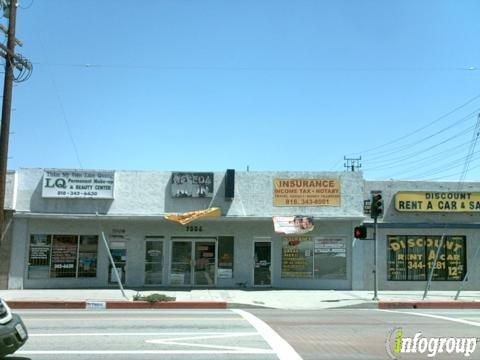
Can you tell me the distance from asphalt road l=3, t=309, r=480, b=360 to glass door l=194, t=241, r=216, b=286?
29.9 ft

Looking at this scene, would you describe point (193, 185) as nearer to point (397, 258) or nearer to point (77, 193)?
point (77, 193)

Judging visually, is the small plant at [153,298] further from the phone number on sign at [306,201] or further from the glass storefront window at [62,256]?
the phone number on sign at [306,201]

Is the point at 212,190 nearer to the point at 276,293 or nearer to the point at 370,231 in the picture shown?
the point at 276,293

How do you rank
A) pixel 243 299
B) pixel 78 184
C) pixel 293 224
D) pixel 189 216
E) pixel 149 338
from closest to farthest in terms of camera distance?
1. pixel 149 338
2. pixel 243 299
3. pixel 189 216
4. pixel 293 224
5. pixel 78 184

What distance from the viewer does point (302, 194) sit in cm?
2591

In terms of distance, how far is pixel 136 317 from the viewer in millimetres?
15516

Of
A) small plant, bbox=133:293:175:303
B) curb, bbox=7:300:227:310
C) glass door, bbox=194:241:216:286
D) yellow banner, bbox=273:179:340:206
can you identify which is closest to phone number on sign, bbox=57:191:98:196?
glass door, bbox=194:241:216:286

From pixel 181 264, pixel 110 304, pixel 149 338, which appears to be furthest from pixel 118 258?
pixel 149 338

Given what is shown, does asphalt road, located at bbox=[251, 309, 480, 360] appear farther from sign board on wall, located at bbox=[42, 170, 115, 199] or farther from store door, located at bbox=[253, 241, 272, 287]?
sign board on wall, located at bbox=[42, 170, 115, 199]

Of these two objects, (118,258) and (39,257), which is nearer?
(39,257)

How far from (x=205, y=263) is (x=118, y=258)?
373 centimetres

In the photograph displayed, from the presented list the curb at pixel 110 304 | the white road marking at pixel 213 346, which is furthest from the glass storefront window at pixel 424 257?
the white road marking at pixel 213 346

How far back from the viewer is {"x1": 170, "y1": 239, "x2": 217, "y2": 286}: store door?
26.0 meters

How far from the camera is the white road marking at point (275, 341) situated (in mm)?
9766
